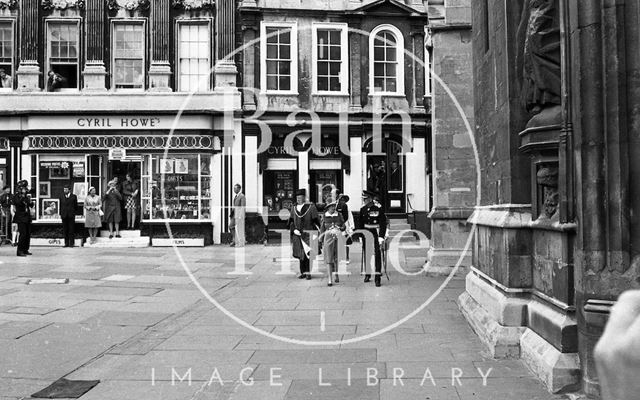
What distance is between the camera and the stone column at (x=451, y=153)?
1388 centimetres

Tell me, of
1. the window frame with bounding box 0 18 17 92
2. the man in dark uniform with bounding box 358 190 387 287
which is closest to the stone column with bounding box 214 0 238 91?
the window frame with bounding box 0 18 17 92

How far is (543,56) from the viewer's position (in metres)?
6.07

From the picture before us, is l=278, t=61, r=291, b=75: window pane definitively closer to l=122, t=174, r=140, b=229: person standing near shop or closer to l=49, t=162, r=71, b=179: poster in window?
l=122, t=174, r=140, b=229: person standing near shop

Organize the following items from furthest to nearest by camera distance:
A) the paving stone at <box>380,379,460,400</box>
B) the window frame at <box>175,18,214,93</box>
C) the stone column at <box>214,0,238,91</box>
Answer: the window frame at <box>175,18,214,93</box> < the stone column at <box>214,0,238,91</box> < the paving stone at <box>380,379,460,400</box>

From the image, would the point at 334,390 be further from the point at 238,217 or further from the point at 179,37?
the point at 179,37

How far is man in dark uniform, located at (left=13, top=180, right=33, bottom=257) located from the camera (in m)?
17.5

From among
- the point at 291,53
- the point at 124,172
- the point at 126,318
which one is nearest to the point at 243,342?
the point at 126,318

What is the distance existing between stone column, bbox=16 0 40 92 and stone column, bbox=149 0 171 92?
171 inches

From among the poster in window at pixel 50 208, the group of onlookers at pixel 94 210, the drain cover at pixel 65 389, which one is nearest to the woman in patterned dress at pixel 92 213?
the group of onlookers at pixel 94 210

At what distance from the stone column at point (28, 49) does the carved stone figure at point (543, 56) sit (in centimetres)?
2206

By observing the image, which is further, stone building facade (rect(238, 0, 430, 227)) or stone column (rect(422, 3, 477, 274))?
stone building facade (rect(238, 0, 430, 227))

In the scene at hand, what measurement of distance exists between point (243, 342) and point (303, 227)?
6372 mm

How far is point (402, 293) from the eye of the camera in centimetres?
1152

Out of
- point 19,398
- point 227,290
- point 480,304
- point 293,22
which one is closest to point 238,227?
point 293,22
